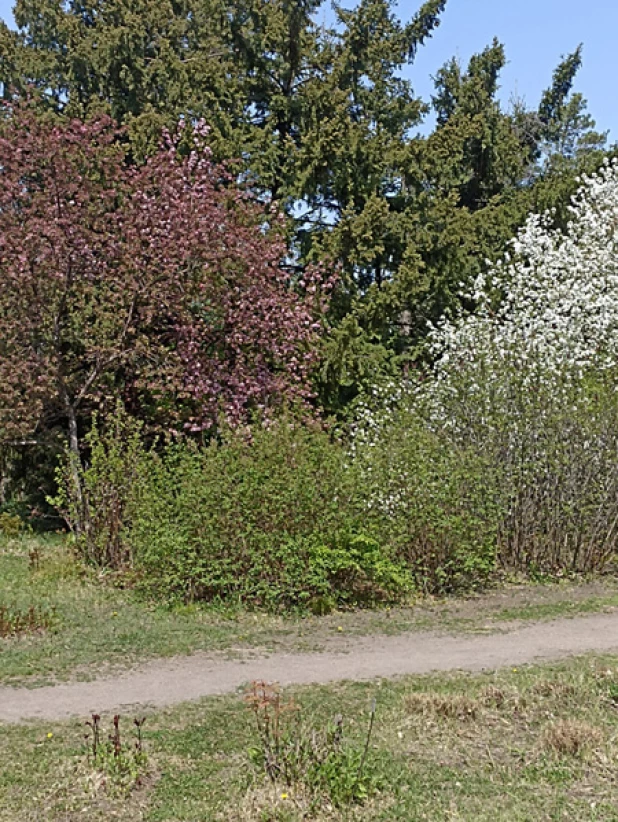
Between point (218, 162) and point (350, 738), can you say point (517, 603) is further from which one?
point (218, 162)

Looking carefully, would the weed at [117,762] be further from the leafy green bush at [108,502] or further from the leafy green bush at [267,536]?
the leafy green bush at [108,502]

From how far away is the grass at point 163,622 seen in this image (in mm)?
6594

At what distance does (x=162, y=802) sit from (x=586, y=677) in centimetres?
317

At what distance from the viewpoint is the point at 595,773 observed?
4.33 m

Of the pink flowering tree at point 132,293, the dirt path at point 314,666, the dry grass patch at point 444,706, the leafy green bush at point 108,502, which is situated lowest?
the dirt path at point 314,666

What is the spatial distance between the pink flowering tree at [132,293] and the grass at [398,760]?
687 cm

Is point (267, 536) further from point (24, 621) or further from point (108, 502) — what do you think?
point (108, 502)

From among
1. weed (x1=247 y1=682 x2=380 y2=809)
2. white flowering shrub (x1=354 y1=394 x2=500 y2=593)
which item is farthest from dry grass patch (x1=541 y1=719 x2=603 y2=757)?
white flowering shrub (x1=354 y1=394 x2=500 y2=593)

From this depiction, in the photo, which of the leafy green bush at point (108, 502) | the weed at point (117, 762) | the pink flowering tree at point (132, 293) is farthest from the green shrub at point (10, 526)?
the weed at point (117, 762)

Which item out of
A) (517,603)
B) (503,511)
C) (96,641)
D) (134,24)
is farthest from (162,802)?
(134,24)

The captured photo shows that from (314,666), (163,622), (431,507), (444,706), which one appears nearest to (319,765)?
(444,706)

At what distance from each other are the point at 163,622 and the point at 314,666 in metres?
1.77

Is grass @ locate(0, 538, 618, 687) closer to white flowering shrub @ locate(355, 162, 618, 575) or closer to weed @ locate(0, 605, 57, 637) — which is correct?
weed @ locate(0, 605, 57, 637)

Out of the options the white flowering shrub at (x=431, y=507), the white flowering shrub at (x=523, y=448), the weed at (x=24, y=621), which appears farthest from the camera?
the white flowering shrub at (x=523, y=448)
